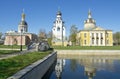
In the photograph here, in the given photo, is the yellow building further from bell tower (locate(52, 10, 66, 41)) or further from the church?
the church

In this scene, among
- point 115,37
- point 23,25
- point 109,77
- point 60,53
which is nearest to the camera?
point 109,77

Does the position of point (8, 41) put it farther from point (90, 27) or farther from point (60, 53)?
point (60, 53)

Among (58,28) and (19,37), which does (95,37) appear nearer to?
(58,28)

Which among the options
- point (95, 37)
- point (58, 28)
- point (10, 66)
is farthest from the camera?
point (58, 28)

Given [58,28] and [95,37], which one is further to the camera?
[58,28]

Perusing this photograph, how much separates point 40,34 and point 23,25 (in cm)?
960

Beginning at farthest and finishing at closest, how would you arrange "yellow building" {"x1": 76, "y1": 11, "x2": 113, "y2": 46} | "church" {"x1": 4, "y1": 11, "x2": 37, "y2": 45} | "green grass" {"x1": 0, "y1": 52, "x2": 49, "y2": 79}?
1. "church" {"x1": 4, "y1": 11, "x2": 37, "y2": 45}
2. "yellow building" {"x1": 76, "y1": 11, "x2": 113, "y2": 46}
3. "green grass" {"x1": 0, "y1": 52, "x2": 49, "y2": 79}

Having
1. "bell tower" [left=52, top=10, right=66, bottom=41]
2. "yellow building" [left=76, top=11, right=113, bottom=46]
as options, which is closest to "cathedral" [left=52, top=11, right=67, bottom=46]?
"bell tower" [left=52, top=10, right=66, bottom=41]

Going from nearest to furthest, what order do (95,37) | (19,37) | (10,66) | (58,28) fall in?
(10,66) < (95,37) < (19,37) < (58,28)

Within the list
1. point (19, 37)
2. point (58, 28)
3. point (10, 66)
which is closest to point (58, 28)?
point (58, 28)

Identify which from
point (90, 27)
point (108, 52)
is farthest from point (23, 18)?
point (108, 52)

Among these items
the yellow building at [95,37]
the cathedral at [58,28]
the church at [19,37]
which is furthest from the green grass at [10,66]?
the cathedral at [58,28]

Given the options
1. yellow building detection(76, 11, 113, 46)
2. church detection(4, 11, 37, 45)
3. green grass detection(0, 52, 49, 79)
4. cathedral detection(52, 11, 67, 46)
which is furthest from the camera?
cathedral detection(52, 11, 67, 46)

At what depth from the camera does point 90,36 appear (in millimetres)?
99688
